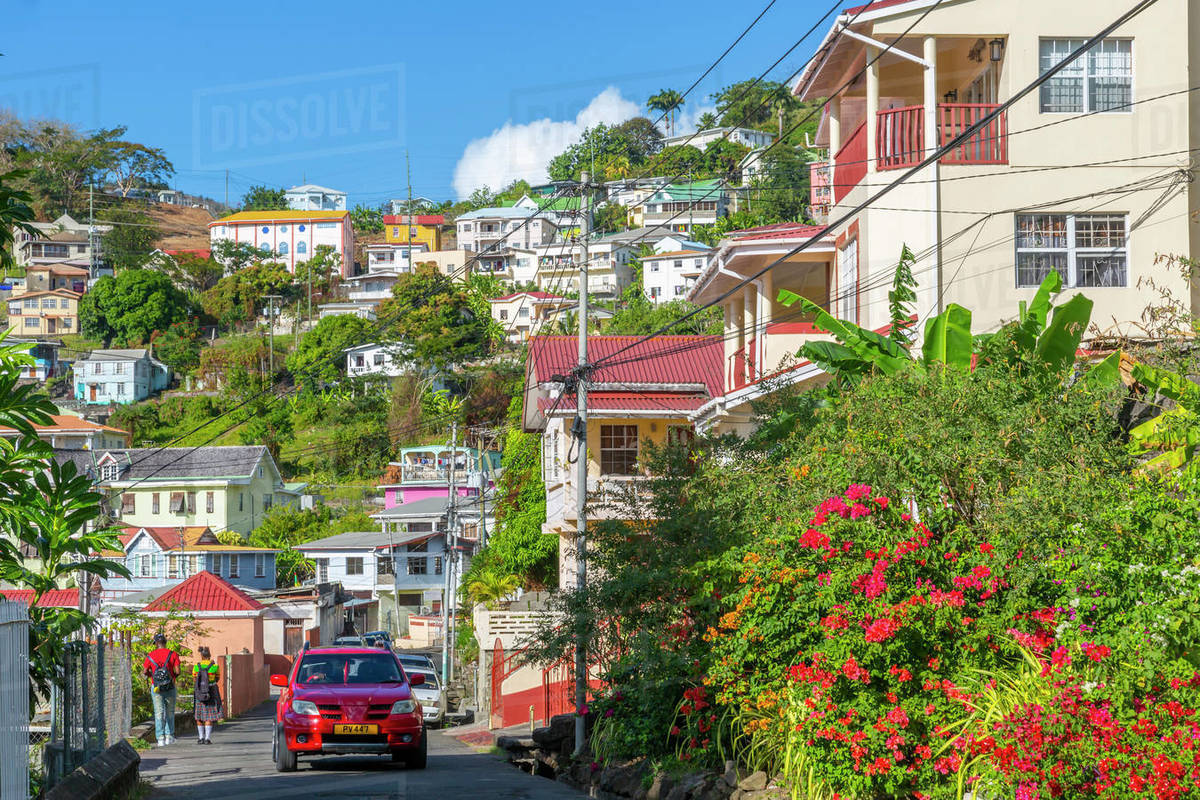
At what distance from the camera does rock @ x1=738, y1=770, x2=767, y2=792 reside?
1304 cm

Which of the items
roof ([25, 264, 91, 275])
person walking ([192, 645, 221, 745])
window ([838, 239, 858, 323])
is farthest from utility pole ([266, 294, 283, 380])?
window ([838, 239, 858, 323])

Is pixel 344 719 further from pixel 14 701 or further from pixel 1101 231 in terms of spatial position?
pixel 1101 231

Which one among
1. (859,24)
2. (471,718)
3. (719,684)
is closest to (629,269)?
(471,718)

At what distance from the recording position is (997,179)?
68.8 ft

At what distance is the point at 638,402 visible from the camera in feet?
112

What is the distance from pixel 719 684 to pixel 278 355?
99767mm

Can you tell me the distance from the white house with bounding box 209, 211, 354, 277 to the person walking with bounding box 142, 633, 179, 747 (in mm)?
115548

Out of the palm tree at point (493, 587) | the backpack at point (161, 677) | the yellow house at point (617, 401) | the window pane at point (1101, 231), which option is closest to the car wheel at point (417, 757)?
the backpack at point (161, 677)

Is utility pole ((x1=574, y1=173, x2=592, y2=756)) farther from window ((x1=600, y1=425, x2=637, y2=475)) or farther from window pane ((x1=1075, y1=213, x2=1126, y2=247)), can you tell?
window pane ((x1=1075, y1=213, x2=1126, y2=247))

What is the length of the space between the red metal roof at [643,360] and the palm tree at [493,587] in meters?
14.1

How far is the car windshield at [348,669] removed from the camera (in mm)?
18203

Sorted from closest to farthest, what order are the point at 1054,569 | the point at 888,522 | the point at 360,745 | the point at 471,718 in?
the point at 1054,569, the point at 888,522, the point at 360,745, the point at 471,718

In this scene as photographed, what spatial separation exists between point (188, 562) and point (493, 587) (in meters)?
23.9

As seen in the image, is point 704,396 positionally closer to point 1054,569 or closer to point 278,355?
point 1054,569
